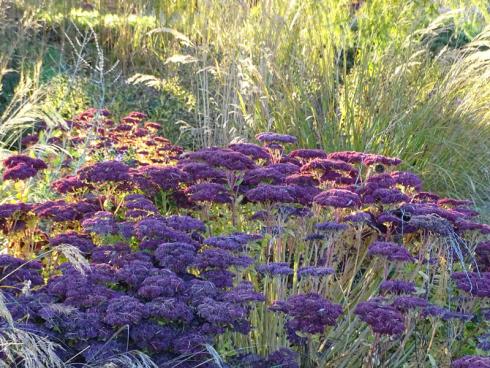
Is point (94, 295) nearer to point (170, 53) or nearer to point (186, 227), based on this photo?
point (186, 227)

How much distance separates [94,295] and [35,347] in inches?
16.2

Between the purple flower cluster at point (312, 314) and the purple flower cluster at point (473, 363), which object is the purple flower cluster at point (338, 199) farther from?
the purple flower cluster at point (473, 363)

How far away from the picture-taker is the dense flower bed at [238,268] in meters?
3.15

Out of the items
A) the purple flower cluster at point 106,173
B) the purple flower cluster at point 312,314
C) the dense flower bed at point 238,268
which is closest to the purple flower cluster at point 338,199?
the dense flower bed at point 238,268

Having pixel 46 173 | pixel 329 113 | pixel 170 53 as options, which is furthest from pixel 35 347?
pixel 170 53

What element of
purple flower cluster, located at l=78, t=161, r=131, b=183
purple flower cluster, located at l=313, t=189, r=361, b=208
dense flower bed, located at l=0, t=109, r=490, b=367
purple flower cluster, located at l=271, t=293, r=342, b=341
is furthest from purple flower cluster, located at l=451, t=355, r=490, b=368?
purple flower cluster, located at l=78, t=161, r=131, b=183

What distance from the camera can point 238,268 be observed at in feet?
11.8

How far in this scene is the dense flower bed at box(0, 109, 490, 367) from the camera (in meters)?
3.15

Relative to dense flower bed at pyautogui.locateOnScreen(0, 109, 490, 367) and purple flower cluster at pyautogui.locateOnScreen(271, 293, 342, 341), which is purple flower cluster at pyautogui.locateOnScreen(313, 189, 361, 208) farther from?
purple flower cluster at pyautogui.locateOnScreen(271, 293, 342, 341)

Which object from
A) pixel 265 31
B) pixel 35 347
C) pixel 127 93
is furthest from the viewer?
pixel 127 93

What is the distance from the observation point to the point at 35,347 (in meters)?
2.85

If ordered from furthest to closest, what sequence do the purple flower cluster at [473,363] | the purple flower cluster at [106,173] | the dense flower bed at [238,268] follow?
the purple flower cluster at [106,173]
the dense flower bed at [238,268]
the purple flower cluster at [473,363]

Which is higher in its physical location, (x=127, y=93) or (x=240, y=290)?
(x=240, y=290)

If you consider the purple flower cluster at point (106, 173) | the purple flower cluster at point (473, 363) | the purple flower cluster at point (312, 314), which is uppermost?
the purple flower cluster at point (106, 173)
